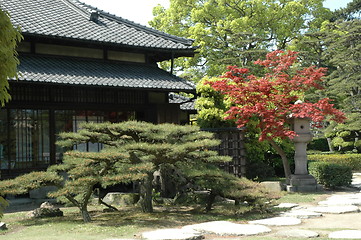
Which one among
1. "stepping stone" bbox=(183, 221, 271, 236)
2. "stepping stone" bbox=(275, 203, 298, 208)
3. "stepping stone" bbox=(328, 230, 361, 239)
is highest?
"stepping stone" bbox=(328, 230, 361, 239)

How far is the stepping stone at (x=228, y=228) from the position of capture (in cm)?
812

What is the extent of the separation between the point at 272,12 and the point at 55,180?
26328 millimetres

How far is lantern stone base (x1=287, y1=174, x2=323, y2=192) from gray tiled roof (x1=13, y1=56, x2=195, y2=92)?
4728 mm

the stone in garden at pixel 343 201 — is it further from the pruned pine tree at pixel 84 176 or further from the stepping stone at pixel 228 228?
the pruned pine tree at pixel 84 176

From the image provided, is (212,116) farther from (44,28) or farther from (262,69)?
(262,69)

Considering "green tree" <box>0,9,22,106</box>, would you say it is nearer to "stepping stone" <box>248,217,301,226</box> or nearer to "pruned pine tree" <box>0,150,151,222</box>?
"pruned pine tree" <box>0,150,151,222</box>

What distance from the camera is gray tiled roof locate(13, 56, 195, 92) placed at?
13.6 metres

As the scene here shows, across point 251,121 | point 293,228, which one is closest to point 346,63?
point 251,121

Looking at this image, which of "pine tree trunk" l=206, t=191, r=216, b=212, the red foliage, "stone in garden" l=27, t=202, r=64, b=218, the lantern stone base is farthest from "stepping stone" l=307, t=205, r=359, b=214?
"stone in garden" l=27, t=202, r=64, b=218

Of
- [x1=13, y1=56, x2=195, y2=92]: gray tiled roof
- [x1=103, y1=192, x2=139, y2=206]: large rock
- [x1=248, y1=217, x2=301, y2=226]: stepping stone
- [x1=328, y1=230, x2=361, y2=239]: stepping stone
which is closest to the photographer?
[x1=328, y1=230, x2=361, y2=239]: stepping stone

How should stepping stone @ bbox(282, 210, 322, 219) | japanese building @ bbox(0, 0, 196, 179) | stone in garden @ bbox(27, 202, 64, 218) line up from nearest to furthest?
stepping stone @ bbox(282, 210, 322, 219)
stone in garden @ bbox(27, 202, 64, 218)
japanese building @ bbox(0, 0, 196, 179)

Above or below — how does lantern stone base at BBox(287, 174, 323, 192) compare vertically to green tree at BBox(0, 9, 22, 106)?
below

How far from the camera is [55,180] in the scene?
→ 977cm

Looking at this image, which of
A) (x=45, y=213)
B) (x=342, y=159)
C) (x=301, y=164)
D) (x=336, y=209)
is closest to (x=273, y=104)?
(x=301, y=164)
